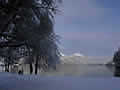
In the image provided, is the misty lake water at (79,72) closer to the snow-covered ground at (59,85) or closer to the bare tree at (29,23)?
the snow-covered ground at (59,85)

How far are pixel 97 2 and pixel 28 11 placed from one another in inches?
195

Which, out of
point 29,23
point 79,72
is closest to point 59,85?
point 29,23

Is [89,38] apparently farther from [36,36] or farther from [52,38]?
[36,36]

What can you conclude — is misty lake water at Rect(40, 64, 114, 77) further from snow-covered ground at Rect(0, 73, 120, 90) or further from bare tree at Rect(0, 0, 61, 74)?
bare tree at Rect(0, 0, 61, 74)

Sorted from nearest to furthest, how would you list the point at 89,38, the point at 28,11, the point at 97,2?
the point at 28,11
the point at 97,2
the point at 89,38

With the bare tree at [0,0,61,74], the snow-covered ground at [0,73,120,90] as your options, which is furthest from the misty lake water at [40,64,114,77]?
the bare tree at [0,0,61,74]

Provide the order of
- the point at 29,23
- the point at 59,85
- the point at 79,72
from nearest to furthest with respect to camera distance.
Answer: the point at 29,23 < the point at 59,85 < the point at 79,72

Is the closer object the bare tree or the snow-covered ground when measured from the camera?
the bare tree

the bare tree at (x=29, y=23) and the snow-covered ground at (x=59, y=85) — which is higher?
the bare tree at (x=29, y=23)

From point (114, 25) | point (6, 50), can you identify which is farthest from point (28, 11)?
point (114, 25)

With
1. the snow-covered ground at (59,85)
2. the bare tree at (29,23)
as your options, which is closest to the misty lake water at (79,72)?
the snow-covered ground at (59,85)

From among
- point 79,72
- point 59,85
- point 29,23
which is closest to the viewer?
point 29,23

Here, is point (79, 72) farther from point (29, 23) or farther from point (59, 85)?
point (29, 23)

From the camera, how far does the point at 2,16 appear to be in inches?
130
